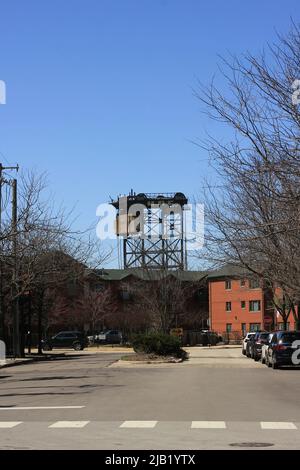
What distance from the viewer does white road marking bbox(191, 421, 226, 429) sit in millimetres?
11336

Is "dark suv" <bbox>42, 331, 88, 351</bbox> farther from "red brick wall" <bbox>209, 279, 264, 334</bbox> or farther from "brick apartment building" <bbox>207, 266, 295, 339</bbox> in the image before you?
"red brick wall" <bbox>209, 279, 264, 334</bbox>

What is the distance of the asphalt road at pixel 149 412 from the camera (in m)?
9.95

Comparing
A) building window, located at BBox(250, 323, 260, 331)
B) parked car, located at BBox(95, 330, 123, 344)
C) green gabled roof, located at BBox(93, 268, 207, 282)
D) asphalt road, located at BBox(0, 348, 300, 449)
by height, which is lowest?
asphalt road, located at BBox(0, 348, 300, 449)

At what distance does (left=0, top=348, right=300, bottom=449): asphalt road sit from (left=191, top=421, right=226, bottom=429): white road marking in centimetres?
2

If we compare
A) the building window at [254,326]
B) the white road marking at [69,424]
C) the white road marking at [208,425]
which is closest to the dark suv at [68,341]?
the building window at [254,326]

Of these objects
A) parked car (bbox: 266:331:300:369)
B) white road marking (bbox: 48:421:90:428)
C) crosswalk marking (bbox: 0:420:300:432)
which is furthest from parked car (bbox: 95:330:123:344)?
white road marking (bbox: 48:421:90:428)

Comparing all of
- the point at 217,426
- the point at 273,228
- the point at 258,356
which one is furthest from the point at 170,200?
the point at 217,426

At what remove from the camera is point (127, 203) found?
289 ft

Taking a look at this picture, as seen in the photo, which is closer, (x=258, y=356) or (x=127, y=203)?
(x=258, y=356)

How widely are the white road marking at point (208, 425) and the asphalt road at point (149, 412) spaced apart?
2 centimetres

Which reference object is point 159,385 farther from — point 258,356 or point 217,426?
point 258,356

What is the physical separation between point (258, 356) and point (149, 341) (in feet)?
20.0

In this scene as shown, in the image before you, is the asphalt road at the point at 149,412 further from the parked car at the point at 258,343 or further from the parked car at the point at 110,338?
the parked car at the point at 110,338

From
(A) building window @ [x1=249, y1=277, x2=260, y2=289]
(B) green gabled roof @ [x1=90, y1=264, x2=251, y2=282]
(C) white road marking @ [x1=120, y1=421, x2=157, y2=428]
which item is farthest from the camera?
(B) green gabled roof @ [x1=90, y1=264, x2=251, y2=282]
